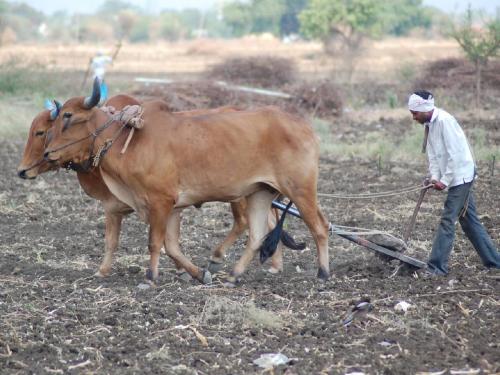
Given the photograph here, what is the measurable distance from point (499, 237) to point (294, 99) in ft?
41.3

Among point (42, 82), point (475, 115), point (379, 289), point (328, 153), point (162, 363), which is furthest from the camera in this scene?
point (42, 82)

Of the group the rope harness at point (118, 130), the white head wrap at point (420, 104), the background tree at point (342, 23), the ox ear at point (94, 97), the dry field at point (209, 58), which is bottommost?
the dry field at point (209, 58)

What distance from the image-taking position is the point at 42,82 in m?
23.3

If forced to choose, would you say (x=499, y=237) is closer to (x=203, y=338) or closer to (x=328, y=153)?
(x=203, y=338)

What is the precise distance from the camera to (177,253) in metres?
8.27

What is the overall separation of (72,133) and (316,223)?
2256 mm

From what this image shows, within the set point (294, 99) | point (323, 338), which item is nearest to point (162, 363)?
point (323, 338)

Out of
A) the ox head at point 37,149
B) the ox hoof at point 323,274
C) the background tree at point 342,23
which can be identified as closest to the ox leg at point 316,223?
the ox hoof at point 323,274

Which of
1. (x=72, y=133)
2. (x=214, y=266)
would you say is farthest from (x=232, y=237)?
(x=72, y=133)

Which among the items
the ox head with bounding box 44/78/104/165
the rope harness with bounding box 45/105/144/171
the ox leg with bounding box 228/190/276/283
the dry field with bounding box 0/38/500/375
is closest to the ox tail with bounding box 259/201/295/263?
the ox leg with bounding box 228/190/276/283

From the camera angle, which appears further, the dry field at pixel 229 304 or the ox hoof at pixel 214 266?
the ox hoof at pixel 214 266

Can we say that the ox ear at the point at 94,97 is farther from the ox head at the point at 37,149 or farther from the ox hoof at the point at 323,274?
the ox hoof at the point at 323,274

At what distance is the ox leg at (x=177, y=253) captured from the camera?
818 centimetres

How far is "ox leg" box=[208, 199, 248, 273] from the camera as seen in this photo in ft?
28.2
